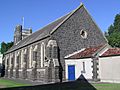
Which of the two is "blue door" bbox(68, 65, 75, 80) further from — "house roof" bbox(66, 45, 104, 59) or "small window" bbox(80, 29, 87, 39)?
"small window" bbox(80, 29, 87, 39)

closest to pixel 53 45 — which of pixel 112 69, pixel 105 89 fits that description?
pixel 112 69

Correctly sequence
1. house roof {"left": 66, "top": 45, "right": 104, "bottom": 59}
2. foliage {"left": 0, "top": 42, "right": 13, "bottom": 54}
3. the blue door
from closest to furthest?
1. house roof {"left": 66, "top": 45, "right": 104, "bottom": 59}
2. the blue door
3. foliage {"left": 0, "top": 42, "right": 13, "bottom": 54}

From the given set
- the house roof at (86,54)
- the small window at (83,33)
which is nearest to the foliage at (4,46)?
the small window at (83,33)

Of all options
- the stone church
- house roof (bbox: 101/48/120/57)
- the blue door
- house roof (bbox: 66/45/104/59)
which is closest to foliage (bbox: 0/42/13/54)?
the stone church

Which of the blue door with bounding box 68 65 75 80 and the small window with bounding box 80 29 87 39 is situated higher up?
the small window with bounding box 80 29 87 39

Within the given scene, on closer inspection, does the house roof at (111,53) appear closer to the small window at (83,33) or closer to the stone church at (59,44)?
the stone church at (59,44)

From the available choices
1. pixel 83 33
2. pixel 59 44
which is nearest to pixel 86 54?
pixel 59 44

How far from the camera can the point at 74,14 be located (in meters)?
36.5

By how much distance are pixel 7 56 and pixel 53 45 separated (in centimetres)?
3193

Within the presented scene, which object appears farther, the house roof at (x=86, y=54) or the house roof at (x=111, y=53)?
the house roof at (x=86, y=54)

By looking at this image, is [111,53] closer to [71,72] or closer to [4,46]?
[71,72]

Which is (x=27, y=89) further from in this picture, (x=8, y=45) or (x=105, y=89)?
(x=8, y=45)

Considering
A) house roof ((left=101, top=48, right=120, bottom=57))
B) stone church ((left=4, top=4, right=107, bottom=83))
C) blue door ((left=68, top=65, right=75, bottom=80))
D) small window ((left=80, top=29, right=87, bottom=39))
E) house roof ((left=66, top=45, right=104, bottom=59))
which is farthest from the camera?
small window ((left=80, top=29, right=87, bottom=39))

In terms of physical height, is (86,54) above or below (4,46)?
below
